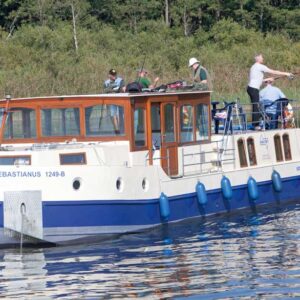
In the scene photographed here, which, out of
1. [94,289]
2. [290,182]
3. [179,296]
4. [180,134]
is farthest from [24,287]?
[290,182]

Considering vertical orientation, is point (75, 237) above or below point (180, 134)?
below

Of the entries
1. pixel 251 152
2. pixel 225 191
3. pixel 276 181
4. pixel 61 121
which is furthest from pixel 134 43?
pixel 61 121

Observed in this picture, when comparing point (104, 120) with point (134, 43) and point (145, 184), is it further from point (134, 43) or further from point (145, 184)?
point (134, 43)

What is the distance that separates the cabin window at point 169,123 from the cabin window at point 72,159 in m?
1.82

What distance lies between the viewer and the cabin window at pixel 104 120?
58.4 ft

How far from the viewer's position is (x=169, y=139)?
60.4ft

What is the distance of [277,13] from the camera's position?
187 ft

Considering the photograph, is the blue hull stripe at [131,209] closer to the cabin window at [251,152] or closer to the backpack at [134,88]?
the cabin window at [251,152]

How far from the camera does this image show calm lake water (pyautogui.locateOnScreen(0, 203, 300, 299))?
13.6m

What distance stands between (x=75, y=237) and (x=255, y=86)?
6.37 m

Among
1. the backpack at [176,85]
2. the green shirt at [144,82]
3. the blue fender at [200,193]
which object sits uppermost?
the green shirt at [144,82]

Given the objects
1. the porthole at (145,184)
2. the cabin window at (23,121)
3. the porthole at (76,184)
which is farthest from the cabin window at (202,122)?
the porthole at (76,184)

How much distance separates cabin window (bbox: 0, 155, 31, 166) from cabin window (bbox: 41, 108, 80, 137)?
149 cm

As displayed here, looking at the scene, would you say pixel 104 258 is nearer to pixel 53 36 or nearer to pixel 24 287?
pixel 24 287
